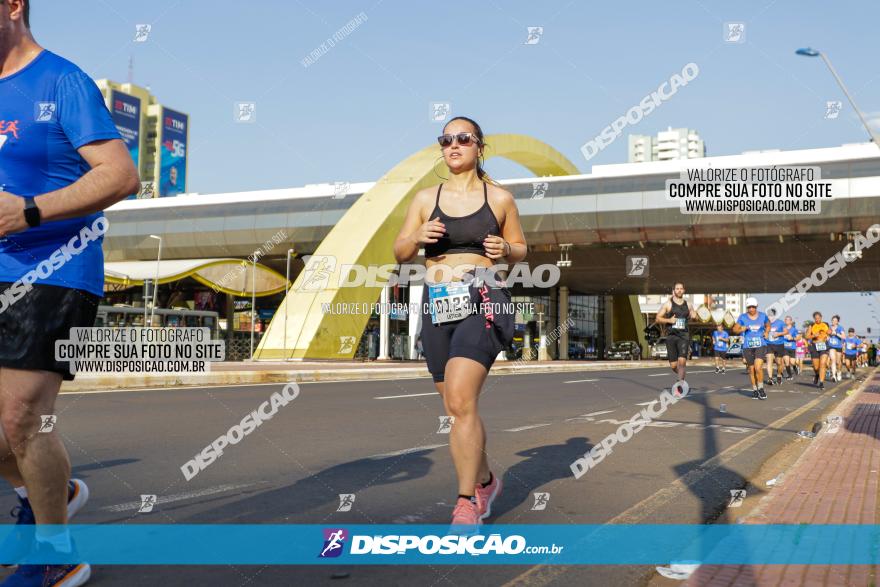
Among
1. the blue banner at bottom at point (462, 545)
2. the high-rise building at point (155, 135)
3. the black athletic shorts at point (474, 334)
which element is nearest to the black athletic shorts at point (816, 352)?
the blue banner at bottom at point (462, 545)

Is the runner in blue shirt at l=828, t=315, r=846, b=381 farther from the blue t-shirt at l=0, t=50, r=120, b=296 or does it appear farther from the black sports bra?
the blue t-shirt at l=0, t=50, r=120, b=296

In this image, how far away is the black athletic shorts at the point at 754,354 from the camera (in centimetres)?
1442

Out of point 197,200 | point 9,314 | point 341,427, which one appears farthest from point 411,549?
point 197,200

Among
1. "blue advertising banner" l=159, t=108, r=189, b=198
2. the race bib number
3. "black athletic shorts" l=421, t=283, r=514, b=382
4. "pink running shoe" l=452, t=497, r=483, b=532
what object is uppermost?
"blue advertising banner" l=159, t=108, r=189, b=198

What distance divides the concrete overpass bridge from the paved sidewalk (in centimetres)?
2652

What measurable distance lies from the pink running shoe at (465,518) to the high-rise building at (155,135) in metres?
139

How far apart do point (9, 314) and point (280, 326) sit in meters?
30.5

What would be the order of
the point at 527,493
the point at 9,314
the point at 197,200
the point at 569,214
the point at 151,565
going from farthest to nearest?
the point at 197,200 → the point at 569,214 → the point at 527,493 → the point at 151,565 → the point at 9,314

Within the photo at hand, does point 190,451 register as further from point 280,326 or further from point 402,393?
point 280,326

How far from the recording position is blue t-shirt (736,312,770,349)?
14.6 m

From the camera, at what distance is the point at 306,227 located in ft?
137

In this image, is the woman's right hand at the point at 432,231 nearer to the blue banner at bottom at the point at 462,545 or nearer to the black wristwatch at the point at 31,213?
the blue banner at bottom at the point at 462,545
